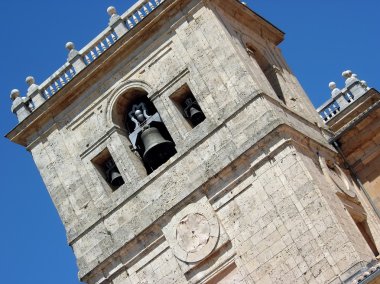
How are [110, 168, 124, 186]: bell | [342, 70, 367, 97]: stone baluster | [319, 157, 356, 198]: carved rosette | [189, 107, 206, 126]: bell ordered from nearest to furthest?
1. [319, 157, 356, 198]: carved rosette
2. [189, 107, 206, 126]: bell
3. [110, 168, 124, 186]: bell
4. [342, 70, 367, 97]: stone baluster

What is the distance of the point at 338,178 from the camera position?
76.1ft

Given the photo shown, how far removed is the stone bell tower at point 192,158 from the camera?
21.4m

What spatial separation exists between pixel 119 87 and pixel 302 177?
503cm

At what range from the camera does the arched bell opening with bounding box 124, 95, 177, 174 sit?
2366 centimetres

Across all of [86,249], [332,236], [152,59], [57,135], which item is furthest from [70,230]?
[332,236]

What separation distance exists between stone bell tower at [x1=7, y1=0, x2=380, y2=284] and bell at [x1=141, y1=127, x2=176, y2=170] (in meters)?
0.03

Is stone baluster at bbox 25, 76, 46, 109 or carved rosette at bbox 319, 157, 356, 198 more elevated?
stone baluster at bbox 25, 76, 46, 109

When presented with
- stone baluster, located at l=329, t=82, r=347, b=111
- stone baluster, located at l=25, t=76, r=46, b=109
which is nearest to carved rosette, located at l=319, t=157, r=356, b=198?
stone baluster, located at l=329, t=82, r=347, b=111

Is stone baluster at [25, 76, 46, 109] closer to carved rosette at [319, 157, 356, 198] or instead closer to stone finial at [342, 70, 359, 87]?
carved rosette at [319, 157, 356, 198]

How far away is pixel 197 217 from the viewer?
73.2ft

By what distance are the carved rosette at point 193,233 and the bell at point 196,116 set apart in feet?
6.69

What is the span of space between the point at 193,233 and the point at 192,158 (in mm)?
1540

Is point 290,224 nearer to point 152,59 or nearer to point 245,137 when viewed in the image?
point 245,137

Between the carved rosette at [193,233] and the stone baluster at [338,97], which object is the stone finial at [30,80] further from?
the stone baluster at [338,97]
